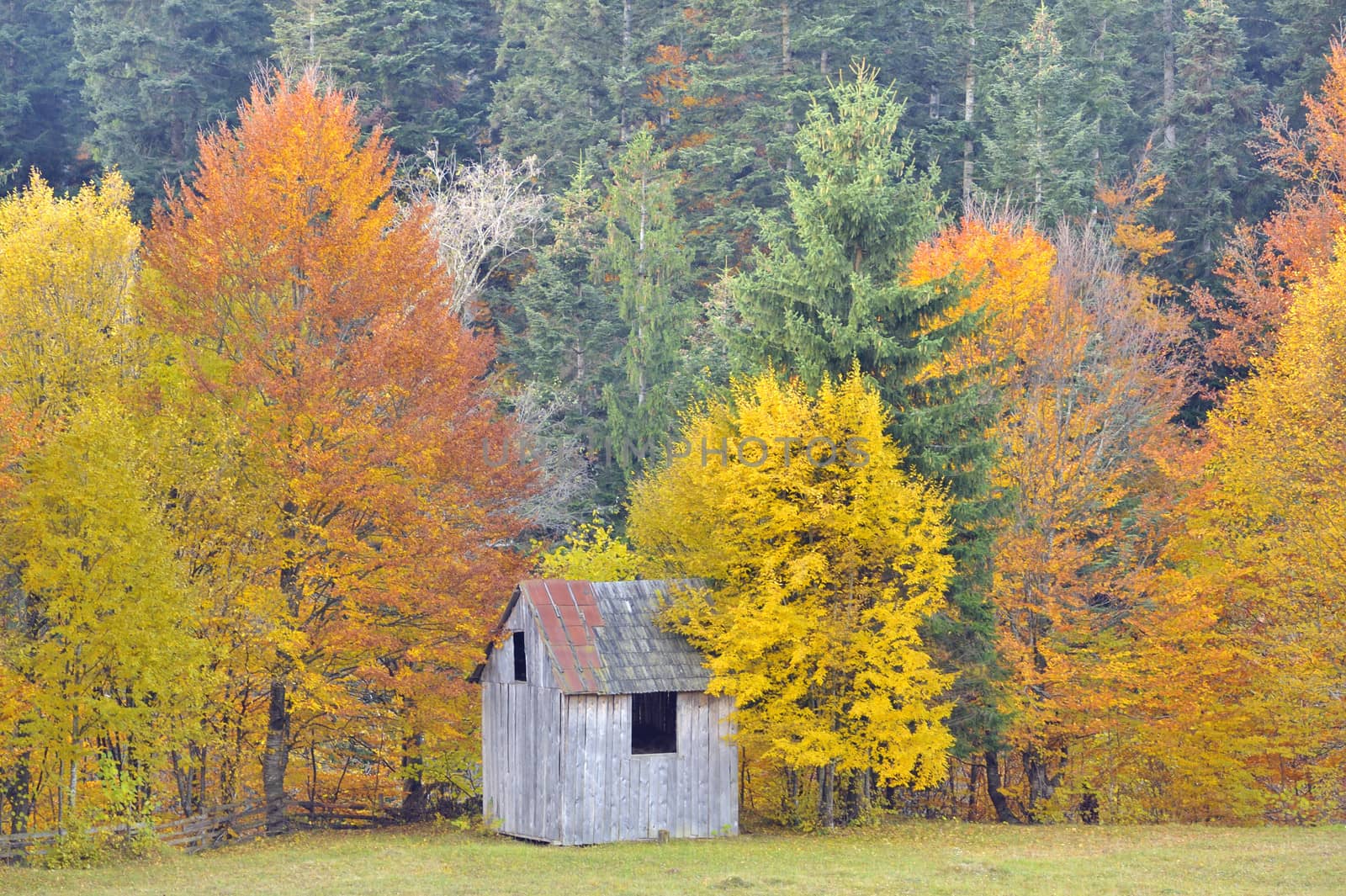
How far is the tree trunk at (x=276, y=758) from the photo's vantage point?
26859mm

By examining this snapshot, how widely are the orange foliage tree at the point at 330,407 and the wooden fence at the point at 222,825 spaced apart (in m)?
0.82

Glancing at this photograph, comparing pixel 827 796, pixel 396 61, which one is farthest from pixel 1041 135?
pixel 827 796

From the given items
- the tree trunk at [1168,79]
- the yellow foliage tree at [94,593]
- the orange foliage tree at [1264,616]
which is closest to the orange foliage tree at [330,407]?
the yellow foliage tree at [94,593]

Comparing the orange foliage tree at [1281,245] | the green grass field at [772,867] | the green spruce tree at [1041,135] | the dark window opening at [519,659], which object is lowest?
the green grass field at [772,867]

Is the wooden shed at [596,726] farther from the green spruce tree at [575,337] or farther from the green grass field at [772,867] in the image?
the green spruce tree at [575,337]

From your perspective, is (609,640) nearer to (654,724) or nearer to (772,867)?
(654,724)

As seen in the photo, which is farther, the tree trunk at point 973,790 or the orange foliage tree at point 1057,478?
the tree trunk at point 973,790

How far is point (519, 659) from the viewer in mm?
25219

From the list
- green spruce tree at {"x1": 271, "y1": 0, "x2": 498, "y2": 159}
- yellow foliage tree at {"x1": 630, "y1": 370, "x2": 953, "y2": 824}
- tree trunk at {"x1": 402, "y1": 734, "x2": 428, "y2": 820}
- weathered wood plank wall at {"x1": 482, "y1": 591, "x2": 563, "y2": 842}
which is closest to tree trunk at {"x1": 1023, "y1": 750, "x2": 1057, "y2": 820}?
yellow foliage tree at {"x1": 630, "y1": 370, "x2": 953, "y2": 824}

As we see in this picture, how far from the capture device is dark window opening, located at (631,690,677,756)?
27031 millimetres

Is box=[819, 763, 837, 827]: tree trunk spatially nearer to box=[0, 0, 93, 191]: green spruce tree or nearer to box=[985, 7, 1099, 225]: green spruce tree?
box=[985, 7, 1099, 225]: green spruce tree

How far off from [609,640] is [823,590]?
384cm

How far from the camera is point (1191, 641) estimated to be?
28.0 metres

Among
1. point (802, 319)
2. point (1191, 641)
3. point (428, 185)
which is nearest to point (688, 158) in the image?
point (428, 185)
